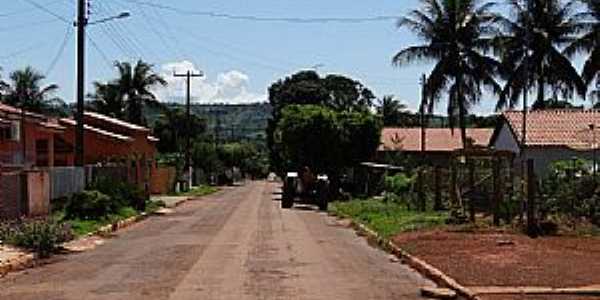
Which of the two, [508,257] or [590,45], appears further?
[590,45]

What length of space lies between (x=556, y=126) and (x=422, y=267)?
33153mm

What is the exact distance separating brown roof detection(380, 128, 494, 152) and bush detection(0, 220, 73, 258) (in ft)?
176

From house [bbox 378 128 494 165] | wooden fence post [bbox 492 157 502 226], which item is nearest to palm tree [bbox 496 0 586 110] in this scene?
house [bbox 378 128 494 165]

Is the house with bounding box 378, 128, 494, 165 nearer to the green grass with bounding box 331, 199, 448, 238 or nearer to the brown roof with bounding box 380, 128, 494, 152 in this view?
the brown roof with bounding box 380, 128, 494, 152

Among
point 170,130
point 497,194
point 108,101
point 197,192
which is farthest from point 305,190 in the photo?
point 170,130

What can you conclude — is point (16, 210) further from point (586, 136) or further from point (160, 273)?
point (586, 136)

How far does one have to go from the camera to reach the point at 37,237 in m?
23.5

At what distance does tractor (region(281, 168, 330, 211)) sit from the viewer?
5191cm

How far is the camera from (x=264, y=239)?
27625 mm

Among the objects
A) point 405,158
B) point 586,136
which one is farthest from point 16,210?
point 405,158

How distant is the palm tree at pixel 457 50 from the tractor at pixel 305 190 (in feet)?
33.6

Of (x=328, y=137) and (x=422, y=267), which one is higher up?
(x=328, y=137)

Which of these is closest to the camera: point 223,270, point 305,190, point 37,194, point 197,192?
point 223,270

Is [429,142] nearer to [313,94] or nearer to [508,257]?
[313,94]
